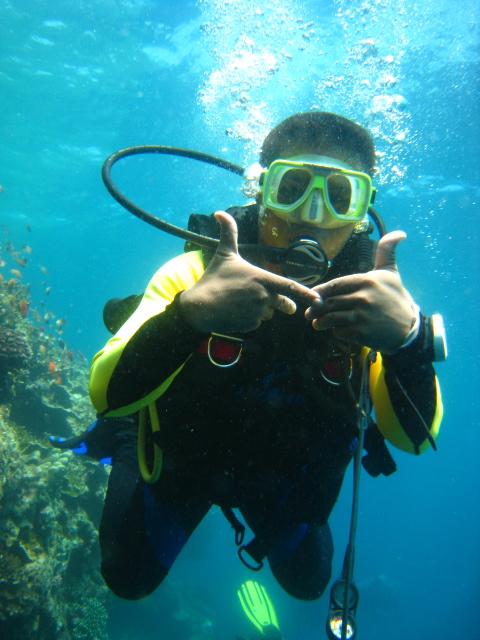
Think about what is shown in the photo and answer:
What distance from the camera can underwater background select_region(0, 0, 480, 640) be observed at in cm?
884

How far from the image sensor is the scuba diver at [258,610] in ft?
32.5

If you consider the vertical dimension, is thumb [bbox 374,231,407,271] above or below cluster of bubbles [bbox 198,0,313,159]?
below

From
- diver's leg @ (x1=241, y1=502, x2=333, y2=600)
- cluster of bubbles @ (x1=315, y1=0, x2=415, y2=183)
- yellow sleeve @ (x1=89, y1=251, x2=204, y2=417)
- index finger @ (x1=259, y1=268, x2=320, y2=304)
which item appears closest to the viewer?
index finger @ (x1=259, y1=268, x2=320, y2=304)

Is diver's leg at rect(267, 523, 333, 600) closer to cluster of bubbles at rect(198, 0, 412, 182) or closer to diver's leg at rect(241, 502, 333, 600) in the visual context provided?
diver's leg at rect(241, 502, 333, 600)

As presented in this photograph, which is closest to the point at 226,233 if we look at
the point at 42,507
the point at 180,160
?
the point at 42,507

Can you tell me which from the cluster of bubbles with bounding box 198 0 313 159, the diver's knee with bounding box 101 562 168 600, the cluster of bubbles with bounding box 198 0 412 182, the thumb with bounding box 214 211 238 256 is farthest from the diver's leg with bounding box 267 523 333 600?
the cluster of bubbles with bounding box 198 0 313 159

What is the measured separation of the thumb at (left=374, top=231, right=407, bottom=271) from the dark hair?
1.15 metres

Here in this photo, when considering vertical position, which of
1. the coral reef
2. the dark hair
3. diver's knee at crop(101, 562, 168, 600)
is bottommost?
the coral reef

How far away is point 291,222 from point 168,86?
20.1m

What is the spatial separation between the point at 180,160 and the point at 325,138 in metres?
24.2

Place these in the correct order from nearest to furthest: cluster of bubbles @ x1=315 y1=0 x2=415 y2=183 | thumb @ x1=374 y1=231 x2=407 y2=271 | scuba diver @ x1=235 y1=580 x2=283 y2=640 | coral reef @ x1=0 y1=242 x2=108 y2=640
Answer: thumb @ x1=374 y1=231 x2=407 y2=271, coral reef @ x1=0 y1=242 x2=108 y2=640, scuba diver @ x1=235 y1=580 x2=283 y2=640, cluster of bubbles @ x1=315 y1=0 x2=415 y2=183

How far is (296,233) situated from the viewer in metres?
2.46

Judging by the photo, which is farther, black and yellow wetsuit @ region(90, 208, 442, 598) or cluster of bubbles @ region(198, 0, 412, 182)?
cluster of bubbles @ region(198, 0, 412, 182)

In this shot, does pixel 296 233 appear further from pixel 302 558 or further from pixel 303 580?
pixel 303 580
